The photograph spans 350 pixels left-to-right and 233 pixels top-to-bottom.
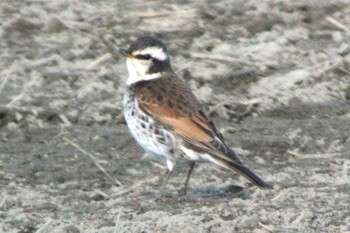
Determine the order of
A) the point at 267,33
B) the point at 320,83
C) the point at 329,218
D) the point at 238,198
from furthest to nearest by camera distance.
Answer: the point at 267,33
the point at 320,83
the point at 238,198
the point at 329,218

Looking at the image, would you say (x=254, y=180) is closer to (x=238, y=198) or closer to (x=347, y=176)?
(x=238, y=198)

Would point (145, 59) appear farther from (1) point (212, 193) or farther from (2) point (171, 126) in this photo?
(1) point (212, 193)

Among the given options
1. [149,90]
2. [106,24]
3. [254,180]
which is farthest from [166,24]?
[254,180]

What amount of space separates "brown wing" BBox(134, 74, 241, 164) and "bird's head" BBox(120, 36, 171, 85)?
12 cm

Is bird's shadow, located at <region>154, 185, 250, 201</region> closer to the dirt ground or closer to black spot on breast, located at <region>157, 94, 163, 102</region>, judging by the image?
→ the dirt ground

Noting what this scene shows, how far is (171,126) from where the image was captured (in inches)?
384

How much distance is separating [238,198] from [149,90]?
1.12 meters

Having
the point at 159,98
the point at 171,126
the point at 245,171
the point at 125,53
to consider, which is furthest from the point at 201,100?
the point at 245,171

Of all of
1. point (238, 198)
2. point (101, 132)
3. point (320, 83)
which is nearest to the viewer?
point (238, 198)

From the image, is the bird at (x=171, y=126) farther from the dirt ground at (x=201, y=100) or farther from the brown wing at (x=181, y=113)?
the dirt ground at (x=201, y=100)

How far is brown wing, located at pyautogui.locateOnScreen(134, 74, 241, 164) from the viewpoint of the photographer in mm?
9562

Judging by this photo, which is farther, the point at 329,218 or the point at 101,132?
the point at 101,132

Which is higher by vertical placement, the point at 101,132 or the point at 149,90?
the point at 149,90

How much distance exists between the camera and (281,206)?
9297 millimetres
